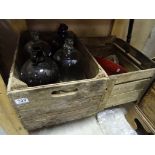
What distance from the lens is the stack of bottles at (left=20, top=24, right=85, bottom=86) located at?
0.66m

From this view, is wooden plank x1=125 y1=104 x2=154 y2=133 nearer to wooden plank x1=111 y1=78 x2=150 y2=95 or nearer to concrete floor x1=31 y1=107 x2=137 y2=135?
concrete floor x1=31 y1=107 x2=137 y2=135

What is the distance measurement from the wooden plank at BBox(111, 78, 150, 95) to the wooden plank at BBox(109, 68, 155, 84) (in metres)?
0.02

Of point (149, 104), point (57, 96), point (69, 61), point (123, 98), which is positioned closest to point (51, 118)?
point (57, 96)

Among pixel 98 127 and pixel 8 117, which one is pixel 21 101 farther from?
pixel 98 127

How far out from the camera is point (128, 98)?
2.91 feet

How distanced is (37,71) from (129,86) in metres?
0.41

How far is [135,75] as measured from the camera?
0.76 m

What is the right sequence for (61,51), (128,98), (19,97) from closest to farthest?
(19,97), (61,51), (128,98)

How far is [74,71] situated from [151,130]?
1.46 ft

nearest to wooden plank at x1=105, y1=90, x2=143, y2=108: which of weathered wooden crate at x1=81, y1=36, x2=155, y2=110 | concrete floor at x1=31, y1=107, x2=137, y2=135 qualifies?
weathered wooden crate at x1=81, y1=36, x2=155, y2=110
